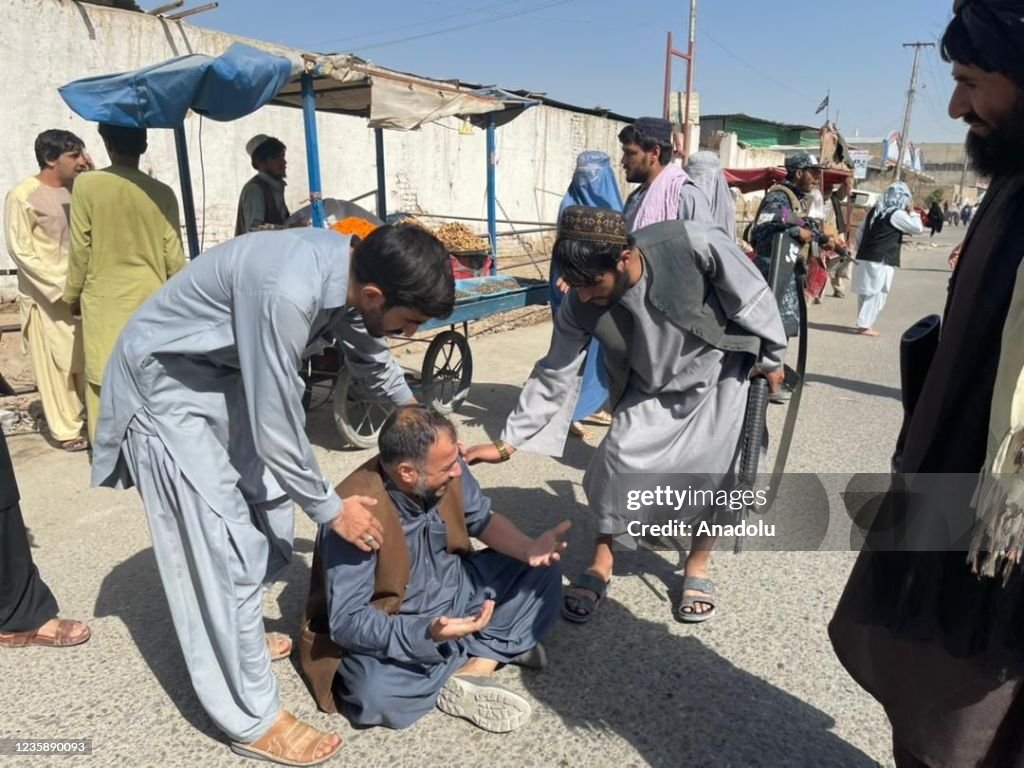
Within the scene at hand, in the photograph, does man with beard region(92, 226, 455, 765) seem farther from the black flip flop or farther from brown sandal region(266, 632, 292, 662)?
the black flip flop

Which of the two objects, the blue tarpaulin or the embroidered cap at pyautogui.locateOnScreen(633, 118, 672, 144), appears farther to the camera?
the embroidered cap at pyautogui.locateOnScreen(633, 118, 672, 144)

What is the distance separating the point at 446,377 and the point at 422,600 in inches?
119

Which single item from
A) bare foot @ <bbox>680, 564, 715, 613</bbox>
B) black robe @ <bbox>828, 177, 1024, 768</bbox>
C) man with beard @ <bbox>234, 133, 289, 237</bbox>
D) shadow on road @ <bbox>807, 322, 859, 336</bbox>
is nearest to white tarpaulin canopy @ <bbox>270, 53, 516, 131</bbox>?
man with beard @ <bbox>234, 133, 289, 237</bbox>

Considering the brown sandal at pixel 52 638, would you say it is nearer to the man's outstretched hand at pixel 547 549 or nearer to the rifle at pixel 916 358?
the man's outstretched hand at pixel 547 549

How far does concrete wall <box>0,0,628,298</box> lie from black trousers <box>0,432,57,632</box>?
5.48 meters

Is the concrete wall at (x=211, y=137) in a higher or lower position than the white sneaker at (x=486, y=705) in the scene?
higher

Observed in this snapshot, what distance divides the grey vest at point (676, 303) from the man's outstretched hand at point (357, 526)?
1130 mm

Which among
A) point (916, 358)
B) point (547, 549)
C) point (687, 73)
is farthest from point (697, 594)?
point (687, 73)

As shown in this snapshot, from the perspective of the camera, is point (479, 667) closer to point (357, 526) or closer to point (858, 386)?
point (357, 526)

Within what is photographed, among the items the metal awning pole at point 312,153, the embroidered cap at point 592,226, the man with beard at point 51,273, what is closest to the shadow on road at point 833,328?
the metal awning pole at point 312,153

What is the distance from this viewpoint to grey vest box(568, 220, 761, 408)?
2.54m

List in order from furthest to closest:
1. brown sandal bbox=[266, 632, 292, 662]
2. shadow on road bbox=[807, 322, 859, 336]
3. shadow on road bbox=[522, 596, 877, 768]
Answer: shadow on road bbox=[807, 322, 859, 336] < brown sandal bbox=[266, 632, 292, 662] < shadow on road bbox=[522, 596, 877, 768]

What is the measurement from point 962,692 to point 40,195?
497cm

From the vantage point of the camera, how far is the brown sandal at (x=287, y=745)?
2.02m
